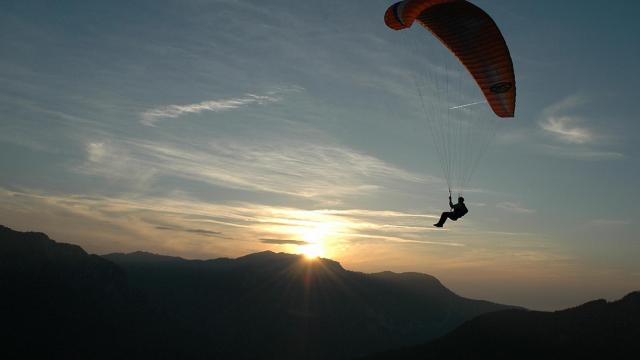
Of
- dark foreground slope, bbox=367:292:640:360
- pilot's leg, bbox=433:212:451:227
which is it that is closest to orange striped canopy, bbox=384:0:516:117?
pilot's leg, bbox=433:212:451:227

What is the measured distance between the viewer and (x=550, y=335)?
148000mm

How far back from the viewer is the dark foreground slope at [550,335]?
136 m

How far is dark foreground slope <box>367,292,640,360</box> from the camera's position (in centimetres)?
13588

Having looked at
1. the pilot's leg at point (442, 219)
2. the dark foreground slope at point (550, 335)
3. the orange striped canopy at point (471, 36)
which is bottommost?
the dark foreground slope at point (550, 335)

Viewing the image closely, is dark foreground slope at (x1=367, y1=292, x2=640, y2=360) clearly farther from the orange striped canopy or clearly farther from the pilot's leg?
the orange striped canopy

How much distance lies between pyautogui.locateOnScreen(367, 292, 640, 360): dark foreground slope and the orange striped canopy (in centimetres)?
13189

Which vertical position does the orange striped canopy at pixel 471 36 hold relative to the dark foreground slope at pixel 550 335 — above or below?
above

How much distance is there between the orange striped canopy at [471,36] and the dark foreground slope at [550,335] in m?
132

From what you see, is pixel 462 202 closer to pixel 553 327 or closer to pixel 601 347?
pixel 601 347

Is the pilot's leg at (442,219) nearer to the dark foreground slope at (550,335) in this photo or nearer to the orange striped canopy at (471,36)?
the orange striped canopy at (471,36)

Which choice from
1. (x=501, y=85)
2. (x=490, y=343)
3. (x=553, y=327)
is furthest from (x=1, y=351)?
(x=501, y=85)

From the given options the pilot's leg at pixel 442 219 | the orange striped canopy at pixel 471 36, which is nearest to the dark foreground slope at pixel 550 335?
the pilot's leg at pixel 442 219

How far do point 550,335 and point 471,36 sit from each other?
147 metres

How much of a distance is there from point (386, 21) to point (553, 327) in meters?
153
